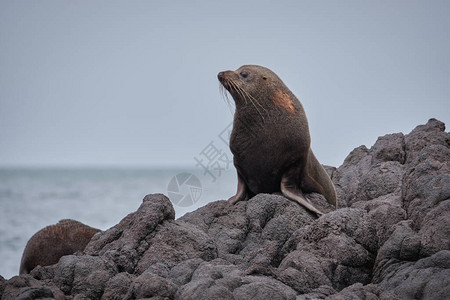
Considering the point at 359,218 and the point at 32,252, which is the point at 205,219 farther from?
the point at 32,252

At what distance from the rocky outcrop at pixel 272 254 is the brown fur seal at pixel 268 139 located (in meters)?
1.08

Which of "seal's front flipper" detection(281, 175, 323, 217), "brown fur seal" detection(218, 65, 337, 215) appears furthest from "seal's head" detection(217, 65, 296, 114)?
"seal's front flipper" detection(281, 175, 323, 217)

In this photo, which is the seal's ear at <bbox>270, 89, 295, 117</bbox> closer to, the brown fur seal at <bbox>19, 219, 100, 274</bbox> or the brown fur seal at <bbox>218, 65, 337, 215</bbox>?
the brown fur seal at <bbox>218, 65, 337, 215</bbox>

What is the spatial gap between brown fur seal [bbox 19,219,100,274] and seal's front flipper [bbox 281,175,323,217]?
3.38 meters

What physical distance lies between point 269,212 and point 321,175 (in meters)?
2.05

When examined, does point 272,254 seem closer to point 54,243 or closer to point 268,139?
point 268,139

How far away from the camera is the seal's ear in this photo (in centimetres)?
862

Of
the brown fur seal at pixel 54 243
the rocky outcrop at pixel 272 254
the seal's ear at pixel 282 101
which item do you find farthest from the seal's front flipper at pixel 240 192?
the brown fur seal at pixel 54 243

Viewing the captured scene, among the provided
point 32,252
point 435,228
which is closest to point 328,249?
point 435,228

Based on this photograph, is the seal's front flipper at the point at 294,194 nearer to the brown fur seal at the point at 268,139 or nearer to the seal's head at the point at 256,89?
the brown fur seal at the point at 268,139

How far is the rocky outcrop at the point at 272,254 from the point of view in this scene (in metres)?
4.51

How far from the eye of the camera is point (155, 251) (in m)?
5.72

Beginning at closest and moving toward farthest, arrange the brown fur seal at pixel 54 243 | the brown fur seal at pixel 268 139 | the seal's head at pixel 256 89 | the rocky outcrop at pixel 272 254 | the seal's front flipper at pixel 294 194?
1. the rocky outcrop at pixel 272 254
2. the seal's front flipper at pixel 294 194
3. the brown fur seal at pixel 268 139
4. the seal's head at pixel 256 89
5. the brown fur seal at pixel 54 243

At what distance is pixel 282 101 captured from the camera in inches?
342
